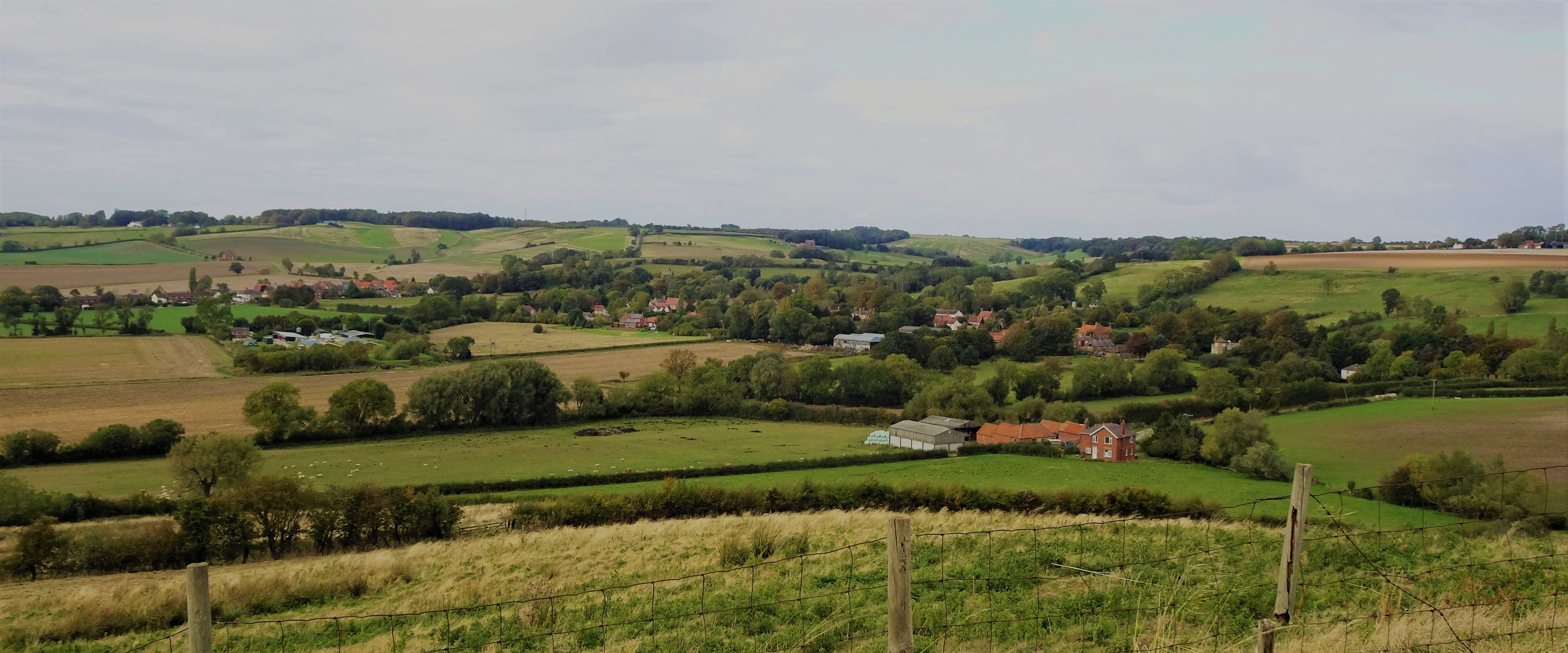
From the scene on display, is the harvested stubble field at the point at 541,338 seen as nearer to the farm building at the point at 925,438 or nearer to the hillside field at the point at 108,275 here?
the hillside field at the point at 108,275

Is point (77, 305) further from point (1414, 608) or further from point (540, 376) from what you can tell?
point (1414, 608)

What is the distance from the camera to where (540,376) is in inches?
1679

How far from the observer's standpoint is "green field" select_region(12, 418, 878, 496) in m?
29.8

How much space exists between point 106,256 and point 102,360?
59.8 m

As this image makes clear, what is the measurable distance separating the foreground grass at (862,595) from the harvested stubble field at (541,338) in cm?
5034

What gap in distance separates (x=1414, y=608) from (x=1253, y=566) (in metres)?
2.56

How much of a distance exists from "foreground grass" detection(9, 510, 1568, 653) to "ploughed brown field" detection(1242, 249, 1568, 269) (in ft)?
243

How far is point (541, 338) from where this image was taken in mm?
71812

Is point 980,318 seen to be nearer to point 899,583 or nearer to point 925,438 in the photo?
point 925,438

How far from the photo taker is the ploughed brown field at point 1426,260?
67.2 m

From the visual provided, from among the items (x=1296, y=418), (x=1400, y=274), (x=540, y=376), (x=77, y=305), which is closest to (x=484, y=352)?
(x=540, y=376)

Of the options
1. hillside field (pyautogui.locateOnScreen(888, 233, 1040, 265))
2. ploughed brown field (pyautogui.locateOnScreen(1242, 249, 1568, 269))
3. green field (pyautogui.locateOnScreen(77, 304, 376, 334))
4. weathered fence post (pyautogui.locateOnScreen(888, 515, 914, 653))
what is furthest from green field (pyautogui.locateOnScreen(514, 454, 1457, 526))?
hillside field (pyautogui.locateOnScreen(888, 233, 1040, 265))

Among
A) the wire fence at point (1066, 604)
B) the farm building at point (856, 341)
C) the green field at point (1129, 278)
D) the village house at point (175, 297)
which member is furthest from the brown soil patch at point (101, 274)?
the green field at point (1129, 278)

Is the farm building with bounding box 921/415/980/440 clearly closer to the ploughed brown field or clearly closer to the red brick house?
the red brick house
